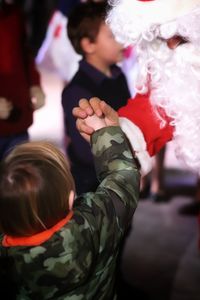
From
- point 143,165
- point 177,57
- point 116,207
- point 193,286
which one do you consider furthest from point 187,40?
point 193,286

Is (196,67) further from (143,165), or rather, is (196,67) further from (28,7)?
(28,7)

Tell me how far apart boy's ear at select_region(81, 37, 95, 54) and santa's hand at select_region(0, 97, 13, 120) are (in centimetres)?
33

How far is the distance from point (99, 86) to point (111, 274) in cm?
64

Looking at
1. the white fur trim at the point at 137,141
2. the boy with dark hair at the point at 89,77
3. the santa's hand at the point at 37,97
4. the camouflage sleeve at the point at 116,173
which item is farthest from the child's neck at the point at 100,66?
the camouflage sleeve at the point at 116,173

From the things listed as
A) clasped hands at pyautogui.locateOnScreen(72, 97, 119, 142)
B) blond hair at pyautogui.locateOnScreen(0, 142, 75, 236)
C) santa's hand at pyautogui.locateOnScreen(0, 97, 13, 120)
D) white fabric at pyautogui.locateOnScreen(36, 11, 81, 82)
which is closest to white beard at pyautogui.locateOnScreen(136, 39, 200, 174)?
clasped hands at pyautogui.locateOnScreen(72, 97, 119, 142)

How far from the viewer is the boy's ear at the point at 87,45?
156 centimetres

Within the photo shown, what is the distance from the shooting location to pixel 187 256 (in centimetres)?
201

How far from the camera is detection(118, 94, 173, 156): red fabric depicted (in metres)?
1.12

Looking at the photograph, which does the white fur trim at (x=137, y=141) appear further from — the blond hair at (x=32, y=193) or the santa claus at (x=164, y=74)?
the blond hair at (x=32, y=193)

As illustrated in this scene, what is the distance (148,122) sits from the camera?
1123 millimetres

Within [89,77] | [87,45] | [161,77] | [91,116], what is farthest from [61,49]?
[91,116]

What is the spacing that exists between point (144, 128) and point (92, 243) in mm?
347

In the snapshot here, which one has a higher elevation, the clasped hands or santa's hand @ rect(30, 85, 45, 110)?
the clasped hands

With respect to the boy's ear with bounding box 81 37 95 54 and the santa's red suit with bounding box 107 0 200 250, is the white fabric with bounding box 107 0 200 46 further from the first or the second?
the boy's ear with bounding box 81 37 95 54
